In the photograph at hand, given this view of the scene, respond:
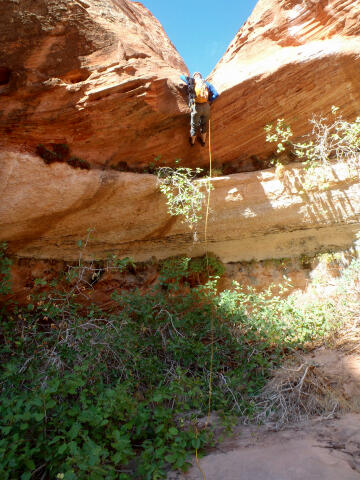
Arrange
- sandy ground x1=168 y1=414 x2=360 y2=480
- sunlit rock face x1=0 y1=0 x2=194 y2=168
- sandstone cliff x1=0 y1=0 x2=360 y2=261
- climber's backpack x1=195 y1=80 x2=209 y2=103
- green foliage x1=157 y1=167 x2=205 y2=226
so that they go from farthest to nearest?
green foliage x1=157 y1=167 x2=205 y2=226, climber's backpack x1=195 y1=80 x2=209 y2=103, sandstone cliff x1=0 y1=0 x2=360 y2=261, sunlit rock face x1=0 y1=0 x2=194 y2=168, sandy ground x1=168 y1=414 x2=360 y2=480

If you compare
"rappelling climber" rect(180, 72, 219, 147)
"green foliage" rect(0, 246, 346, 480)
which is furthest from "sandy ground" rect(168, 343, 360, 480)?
"rappelling climber" rect(180, 72, 219, 147)

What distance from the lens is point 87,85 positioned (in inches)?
194

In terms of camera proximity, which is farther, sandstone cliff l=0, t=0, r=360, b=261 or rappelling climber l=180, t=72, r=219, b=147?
rappelling climber l=180, t=72, r=219, b=147

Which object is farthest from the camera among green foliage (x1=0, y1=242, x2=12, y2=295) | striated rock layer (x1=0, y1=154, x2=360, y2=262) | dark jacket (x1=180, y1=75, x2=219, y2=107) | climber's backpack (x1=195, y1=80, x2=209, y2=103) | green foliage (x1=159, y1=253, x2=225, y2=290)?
green foliage (x1=159, y1=253, x2=225, y2=290)

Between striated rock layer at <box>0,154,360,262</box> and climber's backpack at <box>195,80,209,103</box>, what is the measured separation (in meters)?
1.43

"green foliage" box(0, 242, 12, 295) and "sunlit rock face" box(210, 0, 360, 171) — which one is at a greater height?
"sunlit rock face" box(210, 0, 360, 171)

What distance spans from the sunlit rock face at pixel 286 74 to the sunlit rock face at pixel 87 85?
97 cm

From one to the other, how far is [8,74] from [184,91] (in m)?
2.73

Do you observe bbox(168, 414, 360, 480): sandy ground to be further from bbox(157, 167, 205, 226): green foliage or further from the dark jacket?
the dark jacket

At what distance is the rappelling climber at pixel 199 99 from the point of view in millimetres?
5434

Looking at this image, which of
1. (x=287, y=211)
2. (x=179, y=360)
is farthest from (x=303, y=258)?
(x=179, y=360)

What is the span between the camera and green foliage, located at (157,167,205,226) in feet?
18.8

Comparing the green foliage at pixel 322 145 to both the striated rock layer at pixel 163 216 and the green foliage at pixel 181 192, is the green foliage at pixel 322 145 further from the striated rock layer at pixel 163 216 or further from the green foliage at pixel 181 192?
the green foliage at pixel 181 192

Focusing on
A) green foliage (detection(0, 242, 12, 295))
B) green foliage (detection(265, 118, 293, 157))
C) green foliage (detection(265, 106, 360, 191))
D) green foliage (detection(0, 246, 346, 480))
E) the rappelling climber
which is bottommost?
green foliage (detection(0, 246, 346, 480))
